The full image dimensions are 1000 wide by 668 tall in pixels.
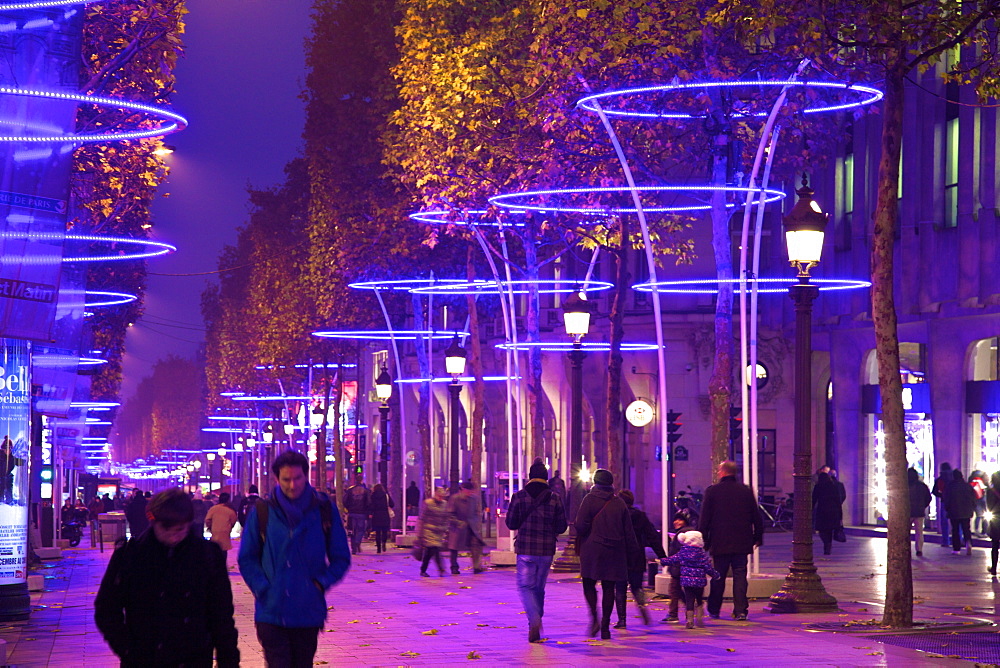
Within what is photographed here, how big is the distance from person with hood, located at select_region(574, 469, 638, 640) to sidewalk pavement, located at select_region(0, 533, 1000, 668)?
1.29 ft

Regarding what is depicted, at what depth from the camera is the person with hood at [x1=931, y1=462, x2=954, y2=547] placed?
3338 cm

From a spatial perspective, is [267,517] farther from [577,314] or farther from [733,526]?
[577,314]

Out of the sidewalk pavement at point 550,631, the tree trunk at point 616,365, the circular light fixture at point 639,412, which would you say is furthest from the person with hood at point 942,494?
the circular light fixture at point 639,412

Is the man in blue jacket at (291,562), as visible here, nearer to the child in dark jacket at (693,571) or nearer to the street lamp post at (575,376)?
the child in dark jacket at (693,571)

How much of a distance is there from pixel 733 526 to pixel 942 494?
16.3m

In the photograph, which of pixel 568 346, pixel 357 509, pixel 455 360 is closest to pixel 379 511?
pixel 357 509

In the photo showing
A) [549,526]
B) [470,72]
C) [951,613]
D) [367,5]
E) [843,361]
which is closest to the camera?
[549,526]

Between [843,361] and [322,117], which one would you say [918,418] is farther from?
[322,117]

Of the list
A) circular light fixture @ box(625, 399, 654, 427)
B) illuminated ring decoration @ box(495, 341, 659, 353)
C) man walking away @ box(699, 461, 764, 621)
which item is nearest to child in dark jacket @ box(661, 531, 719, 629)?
man walking away @ box(699, 461, 764, 621)

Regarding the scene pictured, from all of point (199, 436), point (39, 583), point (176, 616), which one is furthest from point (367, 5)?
point (199, 436)

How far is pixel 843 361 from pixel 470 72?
1671 cm

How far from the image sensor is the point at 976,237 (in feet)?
119

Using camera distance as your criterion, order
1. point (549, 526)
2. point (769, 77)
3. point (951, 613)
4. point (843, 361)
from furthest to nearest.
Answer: point (843, 361) < point (769, 77) < point (951, 613) < point (549, 526)

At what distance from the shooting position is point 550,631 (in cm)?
1747
